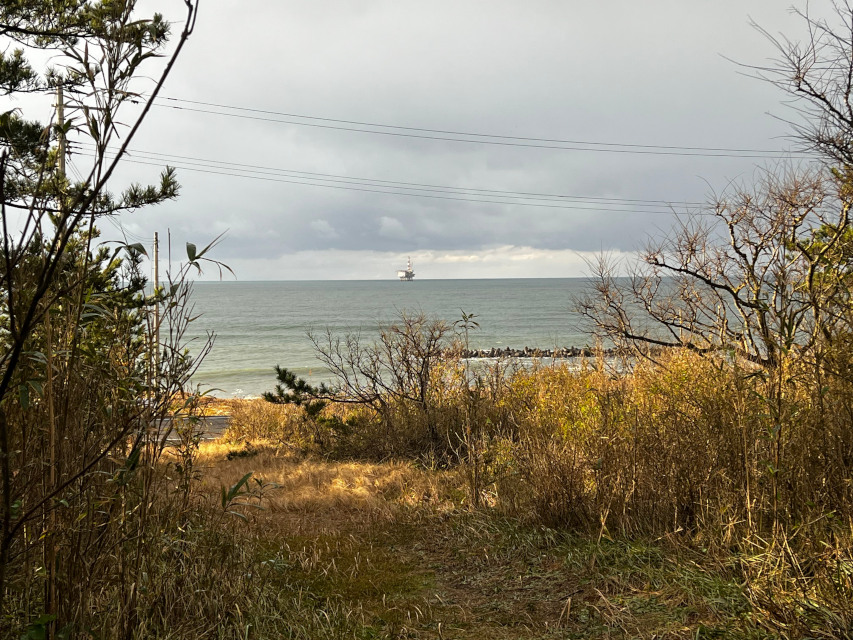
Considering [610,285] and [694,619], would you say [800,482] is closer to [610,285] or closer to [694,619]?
[694,619]

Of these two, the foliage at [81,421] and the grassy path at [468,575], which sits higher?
the foliage at [81,421]

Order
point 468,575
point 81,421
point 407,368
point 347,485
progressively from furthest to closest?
point 407,368
point 347,485
point 468,575
point 81,421

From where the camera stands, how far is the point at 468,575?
450cm

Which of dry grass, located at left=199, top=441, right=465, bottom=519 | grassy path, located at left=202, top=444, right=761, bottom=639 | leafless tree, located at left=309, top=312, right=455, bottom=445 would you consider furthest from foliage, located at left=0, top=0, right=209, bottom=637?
leafless tree, located at left=309, top=312, right=455, bottom=445

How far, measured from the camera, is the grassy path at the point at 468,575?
11.0 ft

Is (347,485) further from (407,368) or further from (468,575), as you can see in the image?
(407,368)

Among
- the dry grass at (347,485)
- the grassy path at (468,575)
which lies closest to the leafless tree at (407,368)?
the dry grass at (347,485)

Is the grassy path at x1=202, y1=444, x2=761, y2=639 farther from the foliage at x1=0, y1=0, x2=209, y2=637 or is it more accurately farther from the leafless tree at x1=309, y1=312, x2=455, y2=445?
the leafless tree at x1=309, y1=312, x2=455, y2=445

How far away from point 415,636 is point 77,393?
2318 millimetres

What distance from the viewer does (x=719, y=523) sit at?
377 centimetres

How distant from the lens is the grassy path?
3.34m

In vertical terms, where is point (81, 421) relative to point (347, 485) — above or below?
above

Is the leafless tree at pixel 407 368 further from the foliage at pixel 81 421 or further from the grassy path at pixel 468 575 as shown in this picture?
the foliage at pixel 81 421

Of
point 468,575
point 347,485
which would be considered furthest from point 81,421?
point 347,485
